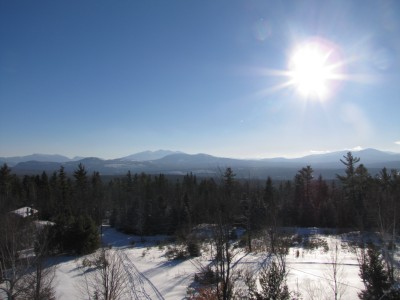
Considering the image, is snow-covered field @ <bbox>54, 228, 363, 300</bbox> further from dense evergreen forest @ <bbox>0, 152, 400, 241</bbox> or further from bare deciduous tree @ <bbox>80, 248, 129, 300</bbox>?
dense evergreen forest @ <bbox>0, 152, 400, 241</bbox>

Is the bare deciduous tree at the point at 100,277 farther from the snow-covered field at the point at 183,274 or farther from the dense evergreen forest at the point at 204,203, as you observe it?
the dense evergreen forest at the point at 204,203

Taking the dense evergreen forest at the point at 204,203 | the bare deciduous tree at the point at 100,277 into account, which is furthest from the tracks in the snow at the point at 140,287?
the dense evergreen forest at the point at 204,203

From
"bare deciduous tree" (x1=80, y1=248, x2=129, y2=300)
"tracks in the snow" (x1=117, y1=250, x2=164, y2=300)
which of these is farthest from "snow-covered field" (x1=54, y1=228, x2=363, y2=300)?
"bare deciduous tree" (x1=80, y1=248, x2=129, y2=300)

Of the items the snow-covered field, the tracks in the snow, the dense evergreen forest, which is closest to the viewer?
the snow-covered field

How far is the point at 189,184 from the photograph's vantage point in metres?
75.8

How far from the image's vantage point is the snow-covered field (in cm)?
1661

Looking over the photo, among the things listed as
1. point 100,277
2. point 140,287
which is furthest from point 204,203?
point 140,287

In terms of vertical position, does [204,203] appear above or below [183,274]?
above

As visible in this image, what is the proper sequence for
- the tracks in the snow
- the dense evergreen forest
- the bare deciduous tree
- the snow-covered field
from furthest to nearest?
1. the dense evergreen forest
2. the tracks in the snow
3. the bare deciduous tree
4. the snow-covered field

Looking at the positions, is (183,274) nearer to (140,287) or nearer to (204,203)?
(140,287)

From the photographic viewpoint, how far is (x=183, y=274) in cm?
2183

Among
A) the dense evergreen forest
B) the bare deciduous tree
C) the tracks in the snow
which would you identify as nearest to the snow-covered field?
the tracks in the snow

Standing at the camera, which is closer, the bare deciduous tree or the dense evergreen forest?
the bare deciduous tree

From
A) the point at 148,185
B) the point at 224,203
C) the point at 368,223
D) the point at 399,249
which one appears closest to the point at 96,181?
the point at 148,185
